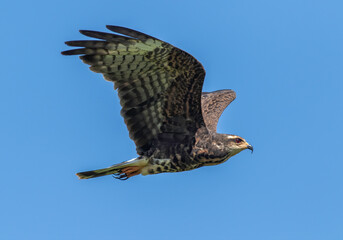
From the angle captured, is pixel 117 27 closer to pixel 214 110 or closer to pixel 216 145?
pixel 216 145

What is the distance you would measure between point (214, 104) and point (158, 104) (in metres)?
2.47

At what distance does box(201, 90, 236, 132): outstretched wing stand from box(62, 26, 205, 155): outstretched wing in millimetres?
1402

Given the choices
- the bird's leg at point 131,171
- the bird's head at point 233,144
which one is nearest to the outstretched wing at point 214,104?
the bird's head at point 233,144

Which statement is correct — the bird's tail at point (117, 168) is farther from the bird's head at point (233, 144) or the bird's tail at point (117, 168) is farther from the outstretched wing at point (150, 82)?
the bird's head at point (233, 144)

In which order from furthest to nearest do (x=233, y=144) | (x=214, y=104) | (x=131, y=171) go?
(x=214, y=104)
(x=131, y=171)
(x=233, y=144)

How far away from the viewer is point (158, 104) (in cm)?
1081

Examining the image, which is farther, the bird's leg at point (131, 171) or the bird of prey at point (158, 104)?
the bird's leg at point (131, 171)

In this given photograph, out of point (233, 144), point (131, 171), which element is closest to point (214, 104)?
point (233, 144)

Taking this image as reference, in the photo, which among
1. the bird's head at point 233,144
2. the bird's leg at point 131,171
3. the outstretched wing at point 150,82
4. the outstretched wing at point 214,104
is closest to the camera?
the outstretched wing at point 150,82

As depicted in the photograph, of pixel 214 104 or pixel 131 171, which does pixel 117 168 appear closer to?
pixel 131 171

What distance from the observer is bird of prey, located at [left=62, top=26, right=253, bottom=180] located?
10000 mm

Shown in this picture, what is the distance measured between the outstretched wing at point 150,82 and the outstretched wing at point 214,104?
4.60 feet

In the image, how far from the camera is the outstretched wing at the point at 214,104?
12492 millimetres

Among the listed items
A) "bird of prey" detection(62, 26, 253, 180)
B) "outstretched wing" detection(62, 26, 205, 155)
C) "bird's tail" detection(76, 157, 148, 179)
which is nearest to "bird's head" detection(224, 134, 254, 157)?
"bird of prey" detection(62, 26, 253, 180)
